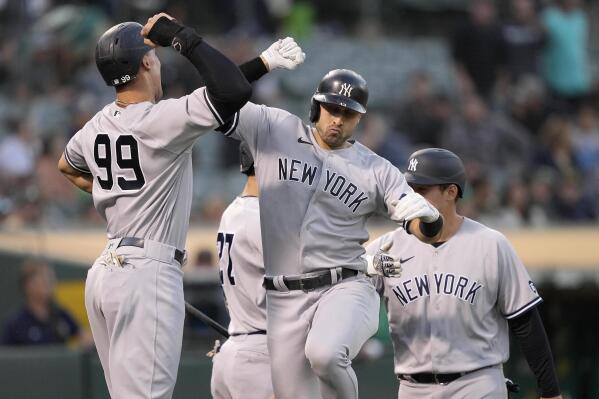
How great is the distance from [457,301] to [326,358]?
32.3 inches

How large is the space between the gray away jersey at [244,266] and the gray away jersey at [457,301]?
0.68 m

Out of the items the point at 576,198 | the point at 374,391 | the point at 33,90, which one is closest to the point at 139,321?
the point at 374,391

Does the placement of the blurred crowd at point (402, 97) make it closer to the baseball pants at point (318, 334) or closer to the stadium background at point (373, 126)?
the stadium background at point (373, 126)

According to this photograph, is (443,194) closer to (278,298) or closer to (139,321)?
(278,298)

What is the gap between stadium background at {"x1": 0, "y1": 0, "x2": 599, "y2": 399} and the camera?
34.7 feet

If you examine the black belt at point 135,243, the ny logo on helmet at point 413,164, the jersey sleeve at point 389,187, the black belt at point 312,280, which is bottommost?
the black belt at point 312,280

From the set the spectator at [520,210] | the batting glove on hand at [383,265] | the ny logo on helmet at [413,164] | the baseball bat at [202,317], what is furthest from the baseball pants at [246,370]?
the spectator at [520,210]

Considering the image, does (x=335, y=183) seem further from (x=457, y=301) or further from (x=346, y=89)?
(x=457, y=301)

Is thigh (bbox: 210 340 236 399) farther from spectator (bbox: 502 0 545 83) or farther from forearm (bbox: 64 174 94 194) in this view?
spectator (bbox: 502 0 545 83)

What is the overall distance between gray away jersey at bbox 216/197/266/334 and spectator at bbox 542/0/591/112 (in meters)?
8.95

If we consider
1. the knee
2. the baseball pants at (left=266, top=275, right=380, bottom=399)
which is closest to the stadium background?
the baseball pants at (left=266, top=275, right=380, bottom=399)

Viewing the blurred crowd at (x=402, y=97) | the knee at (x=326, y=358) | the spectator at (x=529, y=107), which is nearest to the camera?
the knee at (x=326, y=358)

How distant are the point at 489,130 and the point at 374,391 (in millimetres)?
4928

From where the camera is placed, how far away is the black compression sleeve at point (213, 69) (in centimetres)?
505
